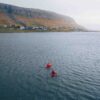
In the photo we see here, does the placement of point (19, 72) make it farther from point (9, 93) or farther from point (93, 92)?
point (93, 92)

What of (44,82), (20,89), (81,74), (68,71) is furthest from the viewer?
(68,71)

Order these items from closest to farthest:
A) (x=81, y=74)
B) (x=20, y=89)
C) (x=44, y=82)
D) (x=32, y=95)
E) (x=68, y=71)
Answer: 1. (x=32, y=95)
2. (x=20, y=89)
3. (x=44, y=82)
4. (x=81, y=74)
5. (x=68, y=71)

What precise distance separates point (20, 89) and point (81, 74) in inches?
575

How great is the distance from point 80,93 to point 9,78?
1529 centimetres

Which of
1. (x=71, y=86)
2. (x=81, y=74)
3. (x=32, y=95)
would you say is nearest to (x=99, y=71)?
(x=81, y=74)

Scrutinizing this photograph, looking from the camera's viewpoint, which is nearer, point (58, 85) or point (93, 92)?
point (93, 92)

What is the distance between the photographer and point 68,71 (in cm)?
4281

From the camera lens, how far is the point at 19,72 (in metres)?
41.9

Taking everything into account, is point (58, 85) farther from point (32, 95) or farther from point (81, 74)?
point (81, 74)

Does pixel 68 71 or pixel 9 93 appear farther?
pixel 68 71

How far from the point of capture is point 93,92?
3028 centimetres

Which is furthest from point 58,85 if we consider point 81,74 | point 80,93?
point 81,74

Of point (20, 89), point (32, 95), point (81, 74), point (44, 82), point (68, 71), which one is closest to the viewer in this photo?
point (32, 95)

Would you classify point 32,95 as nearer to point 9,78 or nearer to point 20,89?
point 20,89
